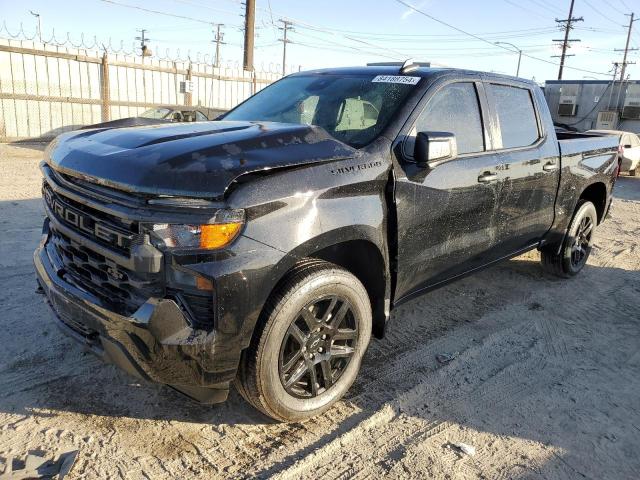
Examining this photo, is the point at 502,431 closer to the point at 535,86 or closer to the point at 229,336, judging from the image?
the point at 229,336

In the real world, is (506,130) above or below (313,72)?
below

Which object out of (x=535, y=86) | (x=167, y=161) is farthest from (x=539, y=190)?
(x=167, y=161)

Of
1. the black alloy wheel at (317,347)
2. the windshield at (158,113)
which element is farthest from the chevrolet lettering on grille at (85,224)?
the windshield at (158,113)

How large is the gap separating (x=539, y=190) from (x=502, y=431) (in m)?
2.32

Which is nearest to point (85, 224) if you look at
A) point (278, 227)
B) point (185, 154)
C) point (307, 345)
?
point (185, 154)

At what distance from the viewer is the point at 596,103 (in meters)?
28.2

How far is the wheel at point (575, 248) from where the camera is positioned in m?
5.39

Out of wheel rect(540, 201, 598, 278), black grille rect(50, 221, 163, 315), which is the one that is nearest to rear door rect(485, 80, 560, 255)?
wheel rect(540, 201, 598, 278)

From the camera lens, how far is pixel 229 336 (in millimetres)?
2357

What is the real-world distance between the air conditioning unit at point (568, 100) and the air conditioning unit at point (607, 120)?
6.41 feet

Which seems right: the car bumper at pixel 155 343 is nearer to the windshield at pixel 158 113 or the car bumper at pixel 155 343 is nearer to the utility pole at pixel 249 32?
the windshield at pixel 158 113

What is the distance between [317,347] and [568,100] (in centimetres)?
3102

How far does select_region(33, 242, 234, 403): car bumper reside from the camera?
89.1 inches

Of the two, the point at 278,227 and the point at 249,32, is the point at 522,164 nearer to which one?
the point at 278,227
